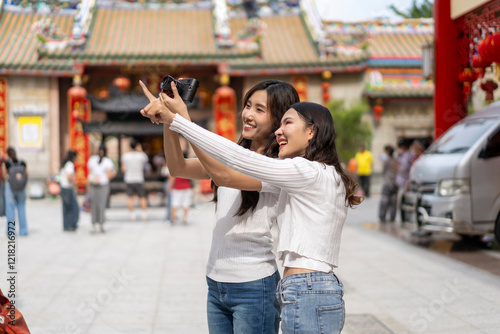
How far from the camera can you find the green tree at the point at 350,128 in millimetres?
18500

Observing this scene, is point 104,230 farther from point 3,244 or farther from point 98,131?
point 98,131

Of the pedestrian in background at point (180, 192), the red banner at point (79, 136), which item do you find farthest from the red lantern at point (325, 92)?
the pedestrian in background at point (180, 192)

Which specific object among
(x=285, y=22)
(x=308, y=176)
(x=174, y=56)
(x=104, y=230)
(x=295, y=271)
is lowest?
(x=104, y=230)

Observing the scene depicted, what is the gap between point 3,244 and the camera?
926 cm

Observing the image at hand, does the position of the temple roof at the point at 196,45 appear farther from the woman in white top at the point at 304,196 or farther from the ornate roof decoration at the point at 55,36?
the woman in white top at the point at 304,196

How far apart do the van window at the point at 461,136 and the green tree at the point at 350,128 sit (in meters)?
9.07

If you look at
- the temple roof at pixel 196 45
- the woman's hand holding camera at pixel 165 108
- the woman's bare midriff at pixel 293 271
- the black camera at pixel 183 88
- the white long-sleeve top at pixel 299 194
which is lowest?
the woman's bare midriff at pixel 293 271

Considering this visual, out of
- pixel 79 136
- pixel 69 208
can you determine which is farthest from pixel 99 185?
pixel 79 136

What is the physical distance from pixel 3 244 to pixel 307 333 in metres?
8.36

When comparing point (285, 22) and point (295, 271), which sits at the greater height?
point (285, 22)

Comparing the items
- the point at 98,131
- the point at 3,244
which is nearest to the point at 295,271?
the point at 3,244

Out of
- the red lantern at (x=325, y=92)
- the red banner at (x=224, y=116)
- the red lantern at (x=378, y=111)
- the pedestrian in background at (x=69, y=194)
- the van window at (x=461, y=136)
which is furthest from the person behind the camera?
the red lantern at (x=378, y=111)

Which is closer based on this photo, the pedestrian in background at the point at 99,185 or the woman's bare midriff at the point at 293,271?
the woman's bare midriff at the point at 293,271

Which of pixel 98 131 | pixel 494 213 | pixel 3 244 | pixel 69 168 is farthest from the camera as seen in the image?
pixel 98 131
